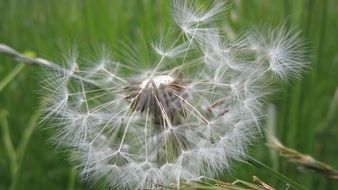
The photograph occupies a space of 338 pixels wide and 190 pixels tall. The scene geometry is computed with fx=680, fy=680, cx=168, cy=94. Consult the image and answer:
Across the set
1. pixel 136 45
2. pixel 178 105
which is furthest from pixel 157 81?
pixel 136 45

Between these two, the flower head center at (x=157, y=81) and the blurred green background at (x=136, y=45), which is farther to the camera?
the blurred green background at (x=136, y=45)

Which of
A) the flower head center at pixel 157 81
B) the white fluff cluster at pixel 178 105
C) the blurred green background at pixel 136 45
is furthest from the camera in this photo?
the blurred green background at pixel 136 45

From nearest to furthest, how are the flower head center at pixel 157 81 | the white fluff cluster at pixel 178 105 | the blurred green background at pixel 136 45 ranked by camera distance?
1. the white fluff cluster at pixel 178 105
2. the flower head center at pixel 157 81
3. the blurred green background at pixel 136 45

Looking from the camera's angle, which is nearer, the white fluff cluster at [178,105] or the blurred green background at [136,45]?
the white fluff cluster at [178,105]

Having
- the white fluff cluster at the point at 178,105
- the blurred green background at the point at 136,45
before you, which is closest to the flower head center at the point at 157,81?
the white fluff cluster at the point at 178,105

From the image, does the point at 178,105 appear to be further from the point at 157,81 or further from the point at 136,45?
the point at 136,45

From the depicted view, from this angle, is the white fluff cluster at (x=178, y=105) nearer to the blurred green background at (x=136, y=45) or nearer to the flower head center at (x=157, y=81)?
the flower head center at (x=157, y=81)
